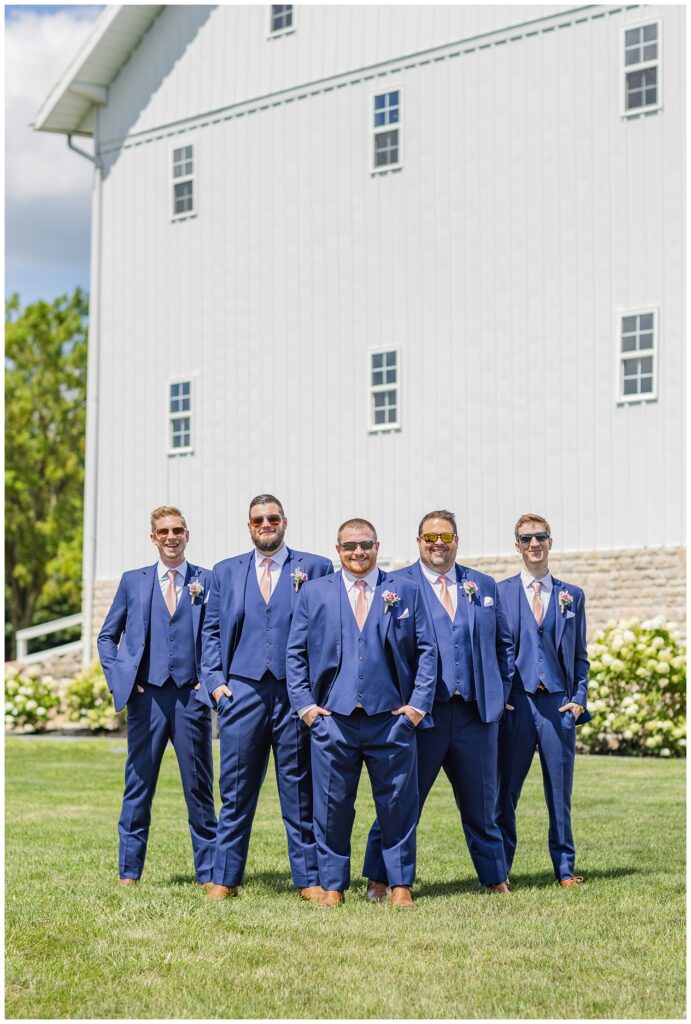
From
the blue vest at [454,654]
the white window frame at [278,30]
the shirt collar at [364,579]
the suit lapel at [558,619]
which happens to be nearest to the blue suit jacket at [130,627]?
the shirt collar at [364,579]

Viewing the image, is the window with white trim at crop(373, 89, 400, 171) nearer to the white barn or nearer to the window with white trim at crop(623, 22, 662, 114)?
the white barn

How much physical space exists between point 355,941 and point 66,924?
167 cm

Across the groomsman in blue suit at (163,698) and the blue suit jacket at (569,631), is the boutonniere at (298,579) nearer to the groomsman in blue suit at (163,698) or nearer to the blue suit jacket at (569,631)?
the groomsman in blue suit at (163,698)

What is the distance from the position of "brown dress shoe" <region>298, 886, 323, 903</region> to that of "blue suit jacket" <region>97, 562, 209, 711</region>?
4.98ft

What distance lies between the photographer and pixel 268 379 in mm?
24688

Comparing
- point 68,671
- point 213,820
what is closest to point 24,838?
point 213,820

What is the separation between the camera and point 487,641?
29.3 ft

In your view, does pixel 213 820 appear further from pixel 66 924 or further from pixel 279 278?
pixel 279 278

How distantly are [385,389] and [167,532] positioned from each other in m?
14.3

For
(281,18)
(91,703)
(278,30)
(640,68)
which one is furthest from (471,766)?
(281,18)

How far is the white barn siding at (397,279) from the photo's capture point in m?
21.0

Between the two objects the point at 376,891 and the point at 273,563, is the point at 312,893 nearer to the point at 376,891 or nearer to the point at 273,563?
the point at 376,891

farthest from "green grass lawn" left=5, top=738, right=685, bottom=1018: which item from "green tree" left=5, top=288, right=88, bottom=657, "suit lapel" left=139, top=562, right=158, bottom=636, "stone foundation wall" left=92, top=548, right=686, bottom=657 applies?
"green tree" left=5, top=288, right=88, bottom=657

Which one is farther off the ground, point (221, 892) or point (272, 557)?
point (272, 557)
